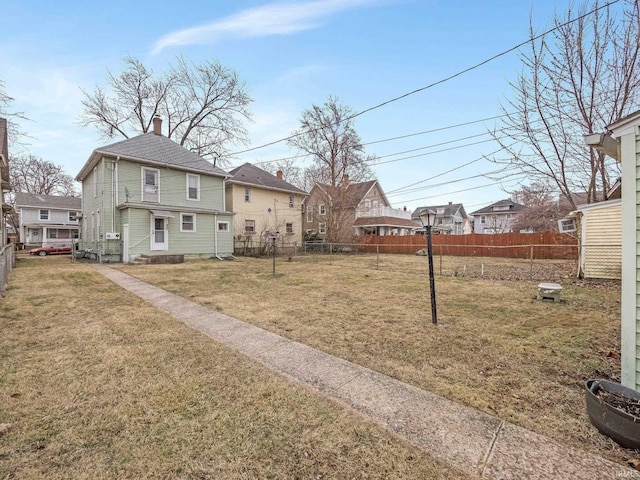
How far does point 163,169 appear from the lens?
15938 mm

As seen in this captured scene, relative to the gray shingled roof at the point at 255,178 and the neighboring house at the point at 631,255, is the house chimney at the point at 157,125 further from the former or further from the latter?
the neighboring house at the point at 631,255

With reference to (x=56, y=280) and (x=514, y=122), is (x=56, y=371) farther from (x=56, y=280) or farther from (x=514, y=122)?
(x=514, y=122)

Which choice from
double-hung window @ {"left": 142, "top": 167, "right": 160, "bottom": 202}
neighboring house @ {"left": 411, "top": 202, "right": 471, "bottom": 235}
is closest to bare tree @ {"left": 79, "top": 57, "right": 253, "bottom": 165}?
double-hung window @ {"left": 142, "top": 167, "right": 160, "bottom": 202}

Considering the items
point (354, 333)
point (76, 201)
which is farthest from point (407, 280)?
point (76, 201)

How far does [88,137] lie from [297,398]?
29.1 meters

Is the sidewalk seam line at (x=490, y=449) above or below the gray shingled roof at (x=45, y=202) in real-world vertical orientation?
below

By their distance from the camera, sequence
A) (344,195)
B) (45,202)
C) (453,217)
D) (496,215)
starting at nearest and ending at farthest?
(344,195) → (45,202) → (453,217) → (496,215)

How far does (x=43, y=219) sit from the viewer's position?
30531mm

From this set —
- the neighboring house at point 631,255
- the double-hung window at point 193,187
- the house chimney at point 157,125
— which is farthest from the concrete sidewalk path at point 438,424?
the house chimney at point 157,125

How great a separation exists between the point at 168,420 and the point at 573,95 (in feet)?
43.1

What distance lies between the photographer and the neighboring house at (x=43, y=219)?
97.2ft

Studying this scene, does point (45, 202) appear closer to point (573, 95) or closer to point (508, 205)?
point (573, 95)

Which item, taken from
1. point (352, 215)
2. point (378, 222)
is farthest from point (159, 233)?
point (378, 222)

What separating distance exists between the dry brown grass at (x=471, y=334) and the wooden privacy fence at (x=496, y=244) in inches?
408
